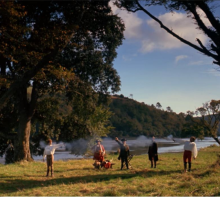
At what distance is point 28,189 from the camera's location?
9.65 m

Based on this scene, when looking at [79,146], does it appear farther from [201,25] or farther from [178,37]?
[201,25]

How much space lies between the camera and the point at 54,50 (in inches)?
556

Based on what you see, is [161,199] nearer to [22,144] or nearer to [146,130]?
[146,130]

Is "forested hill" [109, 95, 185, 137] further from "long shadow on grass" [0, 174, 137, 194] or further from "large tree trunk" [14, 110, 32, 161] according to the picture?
"large tree trunk" [14, 110, 32, 161]

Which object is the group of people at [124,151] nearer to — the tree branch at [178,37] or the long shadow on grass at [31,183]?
the long shadow on grass at [31,183]

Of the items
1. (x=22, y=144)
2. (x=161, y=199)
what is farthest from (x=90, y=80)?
(x=161, y=199)

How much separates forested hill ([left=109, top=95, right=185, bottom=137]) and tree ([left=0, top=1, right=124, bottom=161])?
2717 millimetres

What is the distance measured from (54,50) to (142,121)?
635cm

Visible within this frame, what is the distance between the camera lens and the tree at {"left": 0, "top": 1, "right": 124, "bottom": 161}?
1480 centimetres

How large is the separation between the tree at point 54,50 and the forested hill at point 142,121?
8.91ft

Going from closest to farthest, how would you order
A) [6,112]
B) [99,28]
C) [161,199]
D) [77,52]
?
[161,199] → [99,28] → [77,52] → [6,112]

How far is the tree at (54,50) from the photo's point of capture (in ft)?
48.5

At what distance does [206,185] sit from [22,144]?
45.5ft

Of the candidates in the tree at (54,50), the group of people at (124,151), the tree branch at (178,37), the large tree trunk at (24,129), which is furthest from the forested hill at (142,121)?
the large tree trunk at (24,129)
